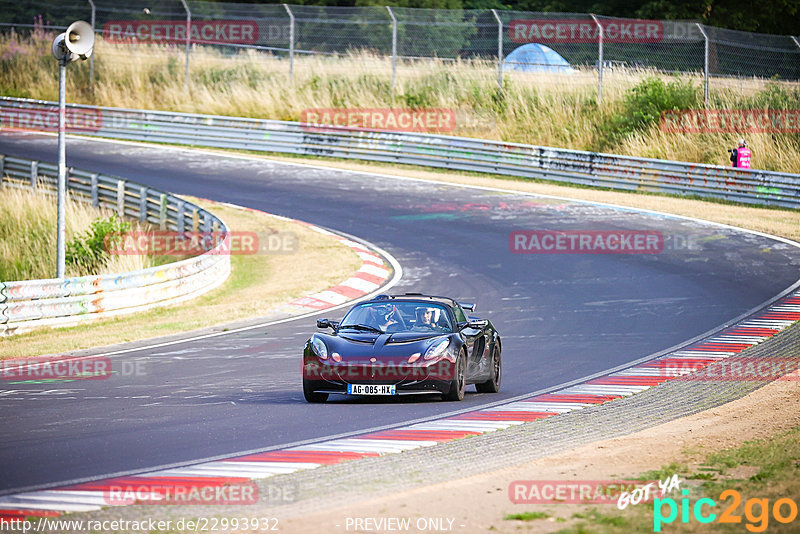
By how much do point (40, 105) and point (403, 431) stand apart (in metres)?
35.6

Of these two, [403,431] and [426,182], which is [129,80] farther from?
[403,431]

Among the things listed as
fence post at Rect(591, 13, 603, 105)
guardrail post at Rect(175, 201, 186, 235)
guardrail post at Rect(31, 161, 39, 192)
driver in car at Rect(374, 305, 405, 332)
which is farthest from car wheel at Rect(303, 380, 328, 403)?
fence post at Rect(591, 13, 603, 105)

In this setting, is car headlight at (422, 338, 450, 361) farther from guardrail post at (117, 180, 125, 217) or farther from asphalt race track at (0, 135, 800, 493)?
guardrail post at (117, 180, 125, 217)

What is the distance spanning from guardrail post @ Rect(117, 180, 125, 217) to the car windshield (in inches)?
707

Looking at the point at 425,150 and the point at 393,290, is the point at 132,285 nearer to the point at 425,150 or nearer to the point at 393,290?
the point at 393,290

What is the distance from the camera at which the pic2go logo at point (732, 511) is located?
6.43 m

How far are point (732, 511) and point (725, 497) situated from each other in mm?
397

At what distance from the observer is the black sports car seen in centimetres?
1180

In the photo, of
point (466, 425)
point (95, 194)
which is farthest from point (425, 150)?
point (466, 425)

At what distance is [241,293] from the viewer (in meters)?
21.5

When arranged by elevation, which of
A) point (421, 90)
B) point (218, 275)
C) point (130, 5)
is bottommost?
point (218, 275)

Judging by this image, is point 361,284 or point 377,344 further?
point 361,284

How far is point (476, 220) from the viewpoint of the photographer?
27984 millimetres

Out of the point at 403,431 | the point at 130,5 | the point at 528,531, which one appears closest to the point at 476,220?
the point at 403,431
